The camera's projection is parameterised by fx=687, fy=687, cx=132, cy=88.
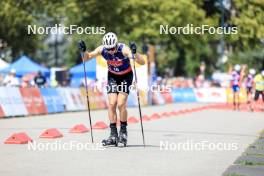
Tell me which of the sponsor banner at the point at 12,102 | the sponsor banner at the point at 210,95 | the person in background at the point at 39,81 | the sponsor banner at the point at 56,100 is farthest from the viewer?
the sponsor banner at the point at 210,95

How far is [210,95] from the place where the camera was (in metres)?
47.6

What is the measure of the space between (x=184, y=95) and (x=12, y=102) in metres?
23.9

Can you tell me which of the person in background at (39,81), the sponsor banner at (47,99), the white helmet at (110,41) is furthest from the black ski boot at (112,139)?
the person in background at (39,81)

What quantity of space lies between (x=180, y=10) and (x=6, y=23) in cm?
1402

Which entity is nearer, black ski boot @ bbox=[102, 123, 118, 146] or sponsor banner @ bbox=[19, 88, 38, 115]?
black ski boot @ bbox=[102, 123, 118, 146]

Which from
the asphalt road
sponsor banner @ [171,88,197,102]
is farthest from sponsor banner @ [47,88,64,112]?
sponsor banner @ [171,88,197,102]

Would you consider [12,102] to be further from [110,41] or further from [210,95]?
[210,95]

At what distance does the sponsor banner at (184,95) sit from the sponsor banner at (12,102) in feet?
74.4

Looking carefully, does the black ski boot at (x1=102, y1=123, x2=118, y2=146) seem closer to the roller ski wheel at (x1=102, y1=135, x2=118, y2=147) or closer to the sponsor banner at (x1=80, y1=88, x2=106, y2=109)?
the roller ski wheel at (x1=102, y1=135, x2=118, y2=147)

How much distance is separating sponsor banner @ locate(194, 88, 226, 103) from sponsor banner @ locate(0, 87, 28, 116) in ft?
76.5

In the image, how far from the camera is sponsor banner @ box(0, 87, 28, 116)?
24500 millimetres

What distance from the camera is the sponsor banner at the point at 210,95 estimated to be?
154 feet

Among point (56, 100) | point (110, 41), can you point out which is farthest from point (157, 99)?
point (110, 41)

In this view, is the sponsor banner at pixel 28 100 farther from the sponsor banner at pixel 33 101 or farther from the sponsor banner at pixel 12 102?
A: the sponsor banner at pixel 12 102
